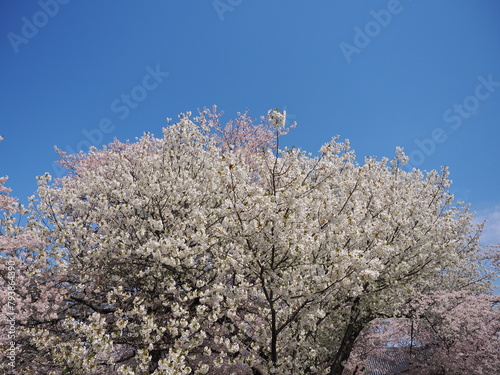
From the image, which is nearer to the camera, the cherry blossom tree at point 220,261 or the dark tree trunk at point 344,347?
the cherry blossom tree at point 220,261

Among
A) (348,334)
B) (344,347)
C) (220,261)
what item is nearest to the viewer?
(220,261)

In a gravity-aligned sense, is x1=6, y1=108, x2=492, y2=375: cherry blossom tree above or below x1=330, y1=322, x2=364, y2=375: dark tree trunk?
above

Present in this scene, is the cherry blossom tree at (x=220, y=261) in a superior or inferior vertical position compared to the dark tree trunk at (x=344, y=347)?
superior

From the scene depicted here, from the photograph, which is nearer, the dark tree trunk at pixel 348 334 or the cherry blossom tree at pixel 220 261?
the cherry blossom tree at pixel 220 261

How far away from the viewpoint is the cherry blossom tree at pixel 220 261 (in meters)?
7.17

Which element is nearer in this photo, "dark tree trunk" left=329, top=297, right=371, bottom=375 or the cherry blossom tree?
the cherry blossom tree

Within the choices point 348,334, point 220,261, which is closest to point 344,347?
point 348,334

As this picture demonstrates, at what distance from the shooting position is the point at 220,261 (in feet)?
25.5

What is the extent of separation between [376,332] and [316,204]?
9994 mm

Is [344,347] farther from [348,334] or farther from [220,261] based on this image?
[220,261]

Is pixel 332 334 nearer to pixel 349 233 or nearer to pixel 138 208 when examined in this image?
pixel 349 233

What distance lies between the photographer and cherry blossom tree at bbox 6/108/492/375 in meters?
7.17

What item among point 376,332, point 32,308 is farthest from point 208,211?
point 376,332

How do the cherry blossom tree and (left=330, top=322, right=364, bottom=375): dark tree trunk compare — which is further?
(left=330, top=322, right=364, bottom=375): dark tree trunk
